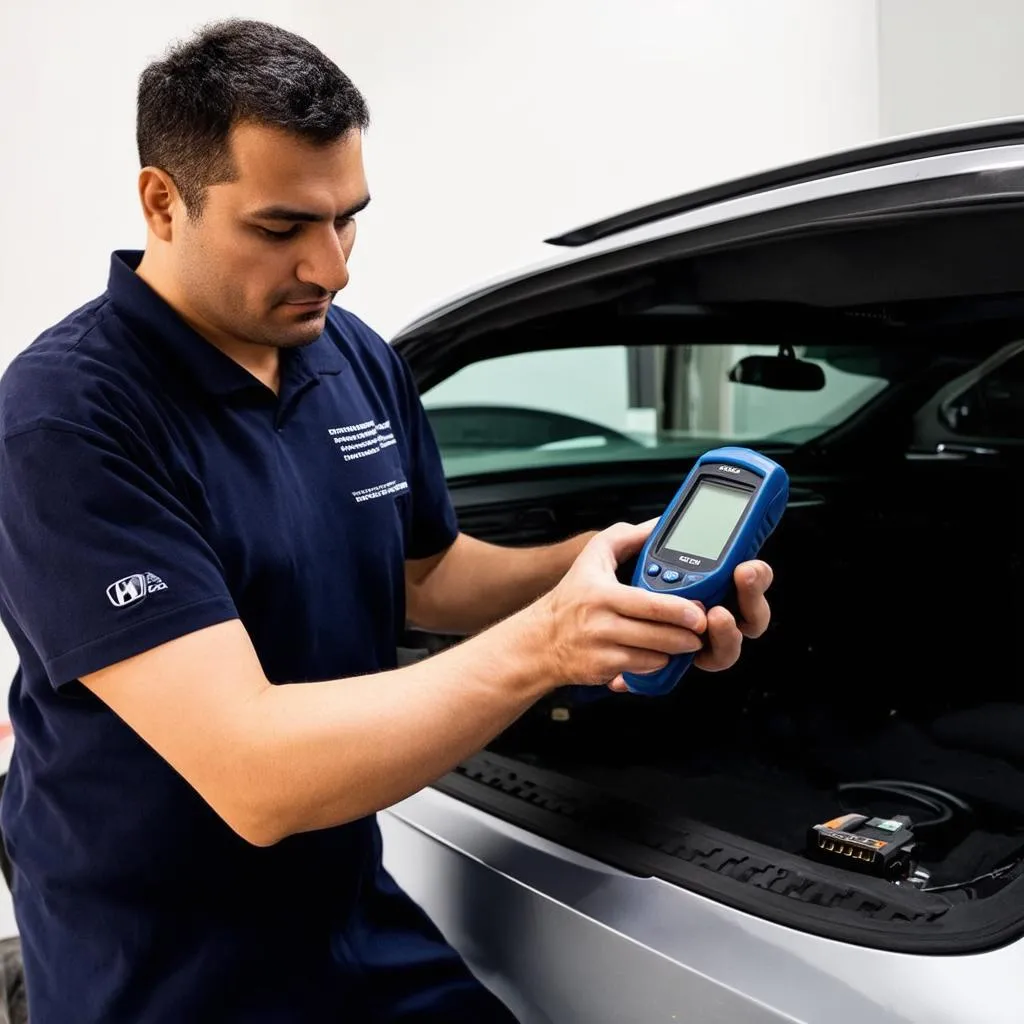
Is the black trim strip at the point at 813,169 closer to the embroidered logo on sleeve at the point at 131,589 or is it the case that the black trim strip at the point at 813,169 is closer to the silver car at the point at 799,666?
the silver car at the point at 799,666

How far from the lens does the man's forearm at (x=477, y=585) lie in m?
1.26

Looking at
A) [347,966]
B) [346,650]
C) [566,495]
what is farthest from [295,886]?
[566,495]

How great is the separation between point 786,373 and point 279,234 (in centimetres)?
83

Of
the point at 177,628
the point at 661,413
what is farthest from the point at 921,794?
the point at 661,413

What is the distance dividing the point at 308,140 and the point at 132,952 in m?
0.70

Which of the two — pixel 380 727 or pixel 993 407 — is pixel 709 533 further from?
pixel 993 407

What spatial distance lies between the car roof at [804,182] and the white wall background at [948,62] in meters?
2.02

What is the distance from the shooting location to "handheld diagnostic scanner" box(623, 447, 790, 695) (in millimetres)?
782

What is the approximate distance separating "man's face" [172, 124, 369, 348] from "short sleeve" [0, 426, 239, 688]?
18 centimetres

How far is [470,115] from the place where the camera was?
3100mm

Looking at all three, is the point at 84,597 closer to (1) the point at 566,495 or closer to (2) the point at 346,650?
(2) the point at 346,650

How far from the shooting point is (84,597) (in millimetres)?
845

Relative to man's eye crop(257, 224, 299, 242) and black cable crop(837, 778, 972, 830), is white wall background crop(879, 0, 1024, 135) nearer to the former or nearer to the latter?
black cable crop(837, 778, 972, 830)

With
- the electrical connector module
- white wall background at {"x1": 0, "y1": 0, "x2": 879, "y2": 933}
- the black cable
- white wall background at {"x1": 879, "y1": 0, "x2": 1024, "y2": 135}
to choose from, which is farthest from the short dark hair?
white wall background at {"x1": 879, "y1": 0, "x2": 1024, "y2": 135}
